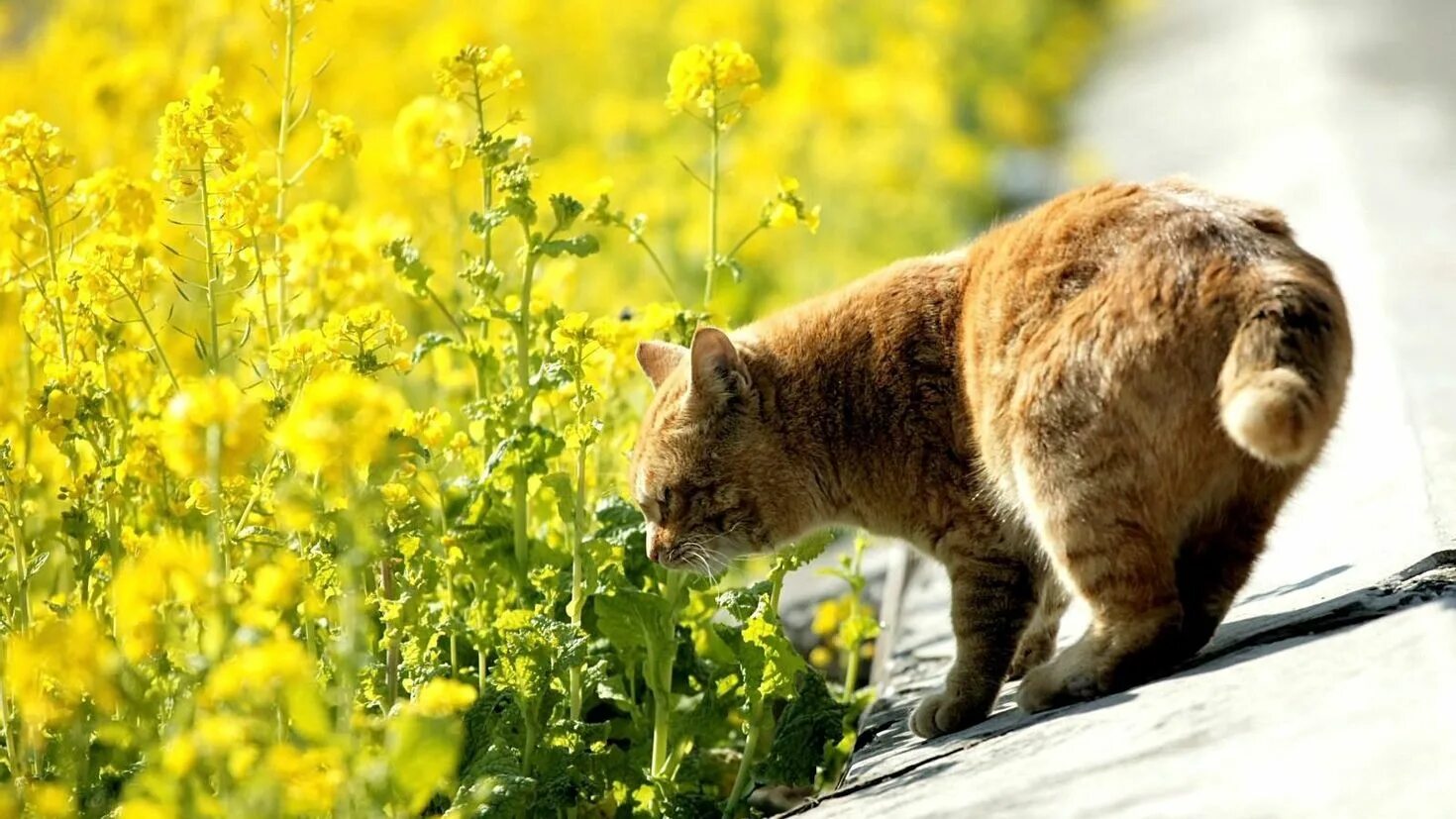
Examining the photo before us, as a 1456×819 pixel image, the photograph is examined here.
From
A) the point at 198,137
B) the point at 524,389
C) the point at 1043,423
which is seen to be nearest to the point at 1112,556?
the point at 1043,423

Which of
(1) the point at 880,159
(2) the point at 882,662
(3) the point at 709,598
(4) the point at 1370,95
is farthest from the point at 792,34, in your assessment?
(3) the point at 709,598

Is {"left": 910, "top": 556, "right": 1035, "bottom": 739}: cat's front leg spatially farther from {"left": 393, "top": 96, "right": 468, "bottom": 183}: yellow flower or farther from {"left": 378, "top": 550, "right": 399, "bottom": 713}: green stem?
{"left": 393, "top": 96, "right": 468, "bottom": 183}: yellow flower

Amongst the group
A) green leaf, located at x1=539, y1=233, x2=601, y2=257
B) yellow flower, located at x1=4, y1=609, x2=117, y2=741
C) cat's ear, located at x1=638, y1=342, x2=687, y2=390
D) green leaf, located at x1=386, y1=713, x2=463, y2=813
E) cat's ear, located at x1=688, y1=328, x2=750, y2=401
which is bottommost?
green leaf, located at x1=386, y1=713, x2=463, y2=813

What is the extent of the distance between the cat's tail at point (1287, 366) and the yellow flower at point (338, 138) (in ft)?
6.97

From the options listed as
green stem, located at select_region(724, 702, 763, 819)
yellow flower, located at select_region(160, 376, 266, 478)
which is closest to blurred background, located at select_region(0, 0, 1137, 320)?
green stem, located at select_region(724, 702, 763, 819)

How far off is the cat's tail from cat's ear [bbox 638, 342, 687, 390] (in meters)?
1.40

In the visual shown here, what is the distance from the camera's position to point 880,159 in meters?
8.70

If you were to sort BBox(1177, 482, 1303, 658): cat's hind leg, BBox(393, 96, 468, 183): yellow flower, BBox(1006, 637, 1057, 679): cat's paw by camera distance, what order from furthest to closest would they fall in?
1. BBox(393, 96, 468, 183): yellow flower
2. BBox(1006, 637, 1057, 679): cat's paw
3. BBox(1177, 482, 1303, 658): cat's hind leg

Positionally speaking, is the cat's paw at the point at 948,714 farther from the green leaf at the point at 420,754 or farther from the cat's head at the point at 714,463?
the green leaf at the point at 420,754

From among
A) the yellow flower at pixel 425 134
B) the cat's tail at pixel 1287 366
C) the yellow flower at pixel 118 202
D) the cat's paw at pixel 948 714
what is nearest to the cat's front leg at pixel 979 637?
the cat's paw at pixel 948 714

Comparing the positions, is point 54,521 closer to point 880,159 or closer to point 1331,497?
point 1331,497

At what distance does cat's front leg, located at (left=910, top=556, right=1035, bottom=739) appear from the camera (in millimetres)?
3633

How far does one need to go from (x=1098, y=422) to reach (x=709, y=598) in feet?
3.42

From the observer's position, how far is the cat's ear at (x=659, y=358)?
160 inches
